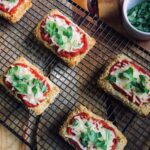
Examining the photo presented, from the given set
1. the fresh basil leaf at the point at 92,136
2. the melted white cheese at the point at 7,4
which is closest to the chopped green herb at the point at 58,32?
the melted white cheese at the point at 7,4

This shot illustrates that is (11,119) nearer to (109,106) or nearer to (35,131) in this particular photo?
(35,131)

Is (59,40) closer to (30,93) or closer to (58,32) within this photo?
(58,32)

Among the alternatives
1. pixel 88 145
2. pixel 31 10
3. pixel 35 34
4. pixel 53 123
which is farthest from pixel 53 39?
pixel 88 145

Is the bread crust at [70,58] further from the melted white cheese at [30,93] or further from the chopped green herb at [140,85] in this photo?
the chopped green herb at [140,85]

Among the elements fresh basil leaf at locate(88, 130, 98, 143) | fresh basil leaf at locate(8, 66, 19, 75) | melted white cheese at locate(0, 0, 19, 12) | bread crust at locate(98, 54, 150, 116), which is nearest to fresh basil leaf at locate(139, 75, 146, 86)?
bread crust at locate(98, 54, 150, 116)

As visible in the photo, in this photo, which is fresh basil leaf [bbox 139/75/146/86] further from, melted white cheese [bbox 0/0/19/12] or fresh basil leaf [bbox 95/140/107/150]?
melted white cheese [bbox 0/0/19/12]


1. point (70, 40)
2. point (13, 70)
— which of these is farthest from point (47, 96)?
point (70, 40)
